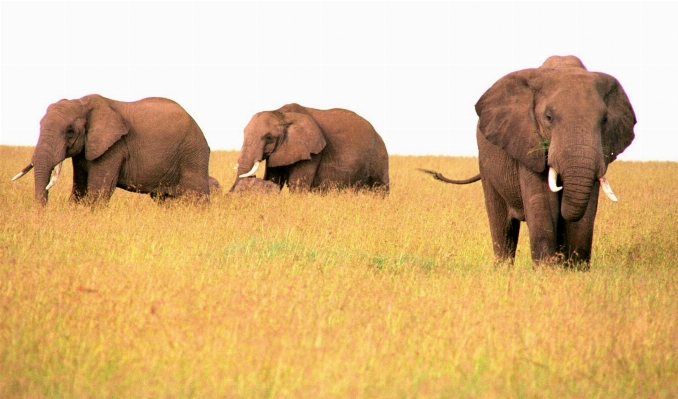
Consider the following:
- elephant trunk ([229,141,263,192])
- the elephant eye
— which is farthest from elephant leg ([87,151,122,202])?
elephant trunk ([229,141,263,192])

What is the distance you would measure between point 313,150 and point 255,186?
1.35 m

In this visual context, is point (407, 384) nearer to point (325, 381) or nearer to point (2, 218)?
point (325, 381)

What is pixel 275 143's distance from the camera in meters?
17.6

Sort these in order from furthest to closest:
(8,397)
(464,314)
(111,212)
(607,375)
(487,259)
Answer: (111,212)
(487,259)
(464,314)
(607,375)
(8,397)

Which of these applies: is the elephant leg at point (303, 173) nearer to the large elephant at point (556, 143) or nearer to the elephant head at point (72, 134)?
the elephant head at point (72, 134)

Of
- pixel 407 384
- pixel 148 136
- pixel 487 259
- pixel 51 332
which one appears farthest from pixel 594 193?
pixel 148 136

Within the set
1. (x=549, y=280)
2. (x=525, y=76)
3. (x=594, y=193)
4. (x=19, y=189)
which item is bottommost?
(x=19, y=189)

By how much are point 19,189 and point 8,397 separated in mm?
11760

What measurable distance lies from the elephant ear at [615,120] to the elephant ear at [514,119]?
60 centimetres

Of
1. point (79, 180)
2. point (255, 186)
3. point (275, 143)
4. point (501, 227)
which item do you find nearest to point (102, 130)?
point (79, 180)

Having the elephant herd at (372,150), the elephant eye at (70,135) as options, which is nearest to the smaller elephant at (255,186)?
the elephant herd at (372,150)

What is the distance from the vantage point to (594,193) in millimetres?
8320

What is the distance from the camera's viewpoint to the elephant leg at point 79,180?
518 inches

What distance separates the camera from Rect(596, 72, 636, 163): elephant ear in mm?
8289
